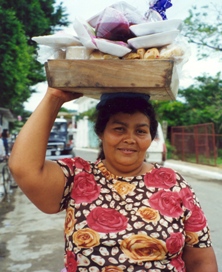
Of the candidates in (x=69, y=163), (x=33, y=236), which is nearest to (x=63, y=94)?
(x=69, y=163)

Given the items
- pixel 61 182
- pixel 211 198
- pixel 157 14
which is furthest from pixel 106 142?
pixel 211 198

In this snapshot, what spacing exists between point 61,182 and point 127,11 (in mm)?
804

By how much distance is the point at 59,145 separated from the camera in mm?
14984

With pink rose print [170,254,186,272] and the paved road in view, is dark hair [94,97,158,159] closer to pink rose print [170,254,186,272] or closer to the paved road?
pink rose print [170,254,186,272]

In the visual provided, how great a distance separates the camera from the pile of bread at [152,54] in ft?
A: 5.32

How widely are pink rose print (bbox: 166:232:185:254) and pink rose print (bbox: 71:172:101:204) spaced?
372 mm

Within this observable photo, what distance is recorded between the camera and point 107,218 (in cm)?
178

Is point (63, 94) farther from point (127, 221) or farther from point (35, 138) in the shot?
point (127, 221)

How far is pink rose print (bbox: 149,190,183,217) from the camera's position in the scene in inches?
71.8

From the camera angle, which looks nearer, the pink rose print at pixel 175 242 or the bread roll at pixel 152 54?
the bread roll at pixel 152 54

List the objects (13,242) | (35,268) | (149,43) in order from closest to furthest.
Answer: (149,43), (35,268), (13,242)

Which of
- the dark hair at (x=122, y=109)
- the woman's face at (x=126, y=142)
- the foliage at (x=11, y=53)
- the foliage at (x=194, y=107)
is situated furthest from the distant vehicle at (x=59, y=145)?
the woman's face at (x=126, y=142)

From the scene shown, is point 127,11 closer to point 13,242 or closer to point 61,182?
point 61,182

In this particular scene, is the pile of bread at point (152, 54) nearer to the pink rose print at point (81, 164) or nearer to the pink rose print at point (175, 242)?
the pink rose print at point (81, 164)
